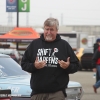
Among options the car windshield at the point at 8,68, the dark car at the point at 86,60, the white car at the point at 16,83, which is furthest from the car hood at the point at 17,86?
the dark car at the point at 86,60

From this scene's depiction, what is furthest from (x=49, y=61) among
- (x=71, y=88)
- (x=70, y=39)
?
(x=70, y=39)

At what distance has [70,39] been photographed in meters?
49.7

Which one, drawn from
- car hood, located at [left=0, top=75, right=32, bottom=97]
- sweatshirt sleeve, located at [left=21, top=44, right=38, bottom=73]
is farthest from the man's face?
car hood, located at [left=0, top=75, right=32, bottom=97]

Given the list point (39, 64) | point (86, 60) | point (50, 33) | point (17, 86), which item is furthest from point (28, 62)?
point (86, 60)

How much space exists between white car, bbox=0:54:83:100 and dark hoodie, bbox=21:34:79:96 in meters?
1.92

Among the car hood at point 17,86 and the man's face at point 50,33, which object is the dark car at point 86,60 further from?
the man's face at point 50,33

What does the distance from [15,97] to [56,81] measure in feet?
6.93

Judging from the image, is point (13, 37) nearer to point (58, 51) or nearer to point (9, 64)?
point (9, 64)

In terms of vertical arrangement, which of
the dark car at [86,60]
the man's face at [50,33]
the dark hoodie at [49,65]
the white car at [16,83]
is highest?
the man's face at [50,33]

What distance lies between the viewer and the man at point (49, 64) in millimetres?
6160

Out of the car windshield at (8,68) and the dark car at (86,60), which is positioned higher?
the car windshield at (8,68)

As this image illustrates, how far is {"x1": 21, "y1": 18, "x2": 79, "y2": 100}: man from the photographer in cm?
616

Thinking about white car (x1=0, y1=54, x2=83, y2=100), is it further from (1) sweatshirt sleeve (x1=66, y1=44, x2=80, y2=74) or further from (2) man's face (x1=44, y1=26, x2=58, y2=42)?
(2) man's face (x1=44, y1=26, x2=58, y2=42)

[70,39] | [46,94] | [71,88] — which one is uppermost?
[46,94]
